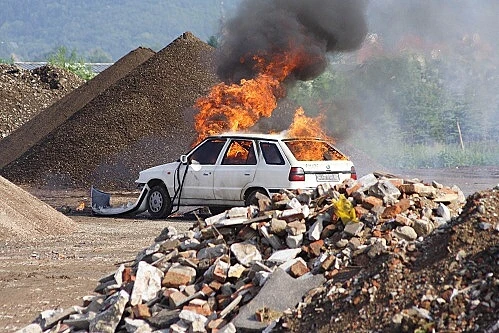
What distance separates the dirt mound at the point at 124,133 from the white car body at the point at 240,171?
860cm

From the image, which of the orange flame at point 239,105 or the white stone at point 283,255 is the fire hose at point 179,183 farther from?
the white stone at point 283,255

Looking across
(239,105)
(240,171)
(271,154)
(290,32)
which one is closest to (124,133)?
(290,32)

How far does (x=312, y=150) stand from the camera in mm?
17125

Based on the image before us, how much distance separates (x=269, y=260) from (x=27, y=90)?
36.4 metres

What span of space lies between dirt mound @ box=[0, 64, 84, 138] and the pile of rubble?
32151mm

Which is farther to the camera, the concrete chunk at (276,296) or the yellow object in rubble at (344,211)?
the yellow object in rubble at (344,211)

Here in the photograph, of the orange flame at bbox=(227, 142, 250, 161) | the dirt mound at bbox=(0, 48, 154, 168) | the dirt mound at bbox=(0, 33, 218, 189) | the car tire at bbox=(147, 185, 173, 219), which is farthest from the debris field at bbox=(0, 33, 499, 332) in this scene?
the dirt mound at bbox=(0, 48, 154, 168)

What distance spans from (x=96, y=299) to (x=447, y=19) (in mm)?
19863

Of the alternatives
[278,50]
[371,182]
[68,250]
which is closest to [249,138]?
[68,250]

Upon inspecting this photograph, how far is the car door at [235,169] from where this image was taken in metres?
17.1

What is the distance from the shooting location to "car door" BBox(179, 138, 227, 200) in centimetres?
1762

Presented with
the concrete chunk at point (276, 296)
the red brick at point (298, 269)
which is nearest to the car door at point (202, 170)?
the red brick at point (298, 269)

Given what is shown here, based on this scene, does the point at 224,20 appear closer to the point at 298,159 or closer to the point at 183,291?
the point at 298,159

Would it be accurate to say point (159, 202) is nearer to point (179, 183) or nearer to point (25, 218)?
point (179, 183)
